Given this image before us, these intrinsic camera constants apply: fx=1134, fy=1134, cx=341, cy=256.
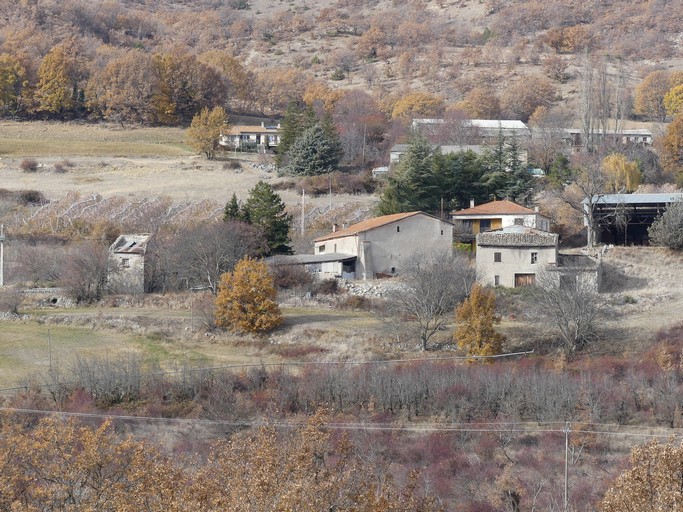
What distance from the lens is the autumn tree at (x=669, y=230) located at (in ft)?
147

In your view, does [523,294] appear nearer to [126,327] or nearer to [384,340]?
[384,340]

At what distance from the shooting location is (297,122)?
67.1 metres

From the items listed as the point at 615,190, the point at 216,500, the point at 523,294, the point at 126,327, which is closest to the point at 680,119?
the point at 615,190

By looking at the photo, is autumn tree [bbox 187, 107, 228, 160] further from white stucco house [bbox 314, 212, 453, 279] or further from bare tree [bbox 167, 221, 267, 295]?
white stucco house [bbox 314, 212, 453, 279]

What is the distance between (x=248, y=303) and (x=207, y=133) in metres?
33.3

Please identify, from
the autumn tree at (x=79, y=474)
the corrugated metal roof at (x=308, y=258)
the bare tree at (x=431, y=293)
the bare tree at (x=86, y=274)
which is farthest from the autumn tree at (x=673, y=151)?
the autumn tree at (x=79, y=474)

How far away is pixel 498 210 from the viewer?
1903 inches

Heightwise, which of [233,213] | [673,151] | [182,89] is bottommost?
[233,213]

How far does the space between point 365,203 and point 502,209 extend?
10.8 m

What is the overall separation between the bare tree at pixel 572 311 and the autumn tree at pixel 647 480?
21268 mm

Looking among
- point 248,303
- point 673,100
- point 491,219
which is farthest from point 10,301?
point 673,100

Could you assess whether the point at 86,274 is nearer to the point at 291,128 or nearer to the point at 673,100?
the point at 291,128

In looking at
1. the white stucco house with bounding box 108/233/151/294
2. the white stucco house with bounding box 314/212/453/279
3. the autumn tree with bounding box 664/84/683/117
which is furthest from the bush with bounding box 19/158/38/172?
the autumn tree with bounding box 664/84/683/117

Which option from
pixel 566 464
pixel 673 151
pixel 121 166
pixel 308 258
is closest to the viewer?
pixel 566 464
